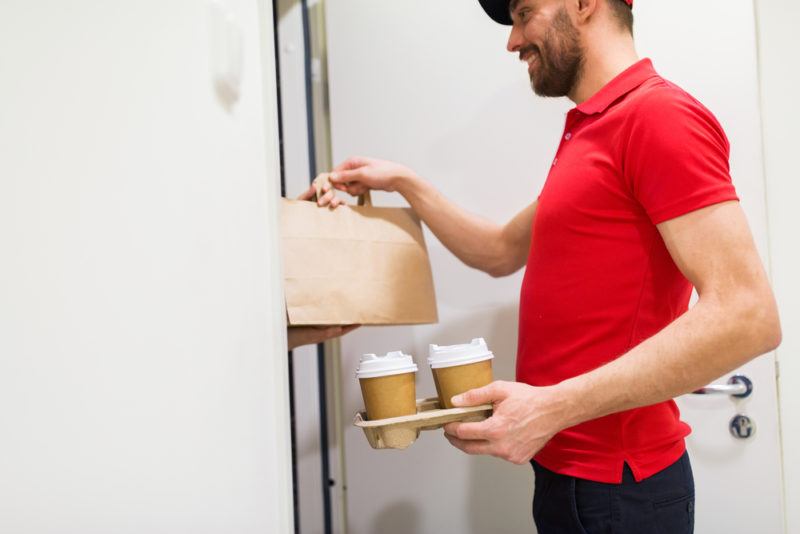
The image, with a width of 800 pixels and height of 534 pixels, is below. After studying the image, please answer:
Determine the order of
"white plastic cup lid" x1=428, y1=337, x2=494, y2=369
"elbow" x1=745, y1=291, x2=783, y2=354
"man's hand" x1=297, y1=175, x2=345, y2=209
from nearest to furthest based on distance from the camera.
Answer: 1. "elbow" x1=745, y1=291, x2=783, y2=354
2. "white plastic cup lid" x1=428, y1=337, x2=494, y2=369
3. "man's hand" x1=297, y1=175, x2=345, y2=209

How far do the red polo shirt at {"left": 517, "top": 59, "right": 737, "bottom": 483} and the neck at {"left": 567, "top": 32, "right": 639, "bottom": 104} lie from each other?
6 centimetres

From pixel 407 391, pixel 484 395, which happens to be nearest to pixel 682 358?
pixel 484 395

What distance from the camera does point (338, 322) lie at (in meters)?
0.97

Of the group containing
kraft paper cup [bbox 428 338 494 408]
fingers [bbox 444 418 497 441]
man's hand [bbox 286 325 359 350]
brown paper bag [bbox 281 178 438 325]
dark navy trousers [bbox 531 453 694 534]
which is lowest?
dark navy trousers [bbox 531 453 694 534]

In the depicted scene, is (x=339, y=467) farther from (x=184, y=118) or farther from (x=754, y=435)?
(x=184, y=118)

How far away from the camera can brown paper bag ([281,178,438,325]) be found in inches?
37.5

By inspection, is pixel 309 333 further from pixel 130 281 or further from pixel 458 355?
pixel 130 281

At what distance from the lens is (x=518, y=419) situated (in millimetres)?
854

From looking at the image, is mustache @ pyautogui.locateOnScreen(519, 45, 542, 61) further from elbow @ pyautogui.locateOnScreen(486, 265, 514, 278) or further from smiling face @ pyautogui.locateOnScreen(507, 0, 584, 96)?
elbow @ pyautogui.locateOnScreen(486, 265, 514, 278)

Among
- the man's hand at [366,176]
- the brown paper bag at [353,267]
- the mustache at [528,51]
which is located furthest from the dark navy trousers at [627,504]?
the mustache at [528,51]

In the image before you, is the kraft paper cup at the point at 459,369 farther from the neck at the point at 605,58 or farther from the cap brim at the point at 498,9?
the cap brim at the point at 498,9

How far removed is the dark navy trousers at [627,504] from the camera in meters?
0.90

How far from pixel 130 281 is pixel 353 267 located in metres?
0.53

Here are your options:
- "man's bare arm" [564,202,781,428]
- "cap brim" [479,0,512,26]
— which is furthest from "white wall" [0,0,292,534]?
"cap brim" [479,0,512,26]
